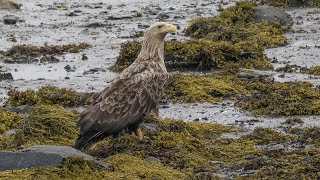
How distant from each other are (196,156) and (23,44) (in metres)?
10.5

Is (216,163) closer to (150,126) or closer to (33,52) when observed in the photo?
(150,126)

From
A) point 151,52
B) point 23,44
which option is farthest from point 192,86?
point 23,44

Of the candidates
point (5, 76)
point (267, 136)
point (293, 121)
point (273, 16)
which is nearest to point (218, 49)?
point (5, 76)

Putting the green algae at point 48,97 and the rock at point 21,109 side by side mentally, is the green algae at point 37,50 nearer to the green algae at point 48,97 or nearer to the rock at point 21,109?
the green algae at point 48,97

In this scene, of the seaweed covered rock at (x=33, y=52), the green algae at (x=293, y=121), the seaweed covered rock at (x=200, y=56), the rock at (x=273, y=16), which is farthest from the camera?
the rock at (x=273, y=16)

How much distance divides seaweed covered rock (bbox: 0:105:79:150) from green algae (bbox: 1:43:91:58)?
7.32 meters

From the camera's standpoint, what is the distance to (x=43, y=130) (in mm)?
11328

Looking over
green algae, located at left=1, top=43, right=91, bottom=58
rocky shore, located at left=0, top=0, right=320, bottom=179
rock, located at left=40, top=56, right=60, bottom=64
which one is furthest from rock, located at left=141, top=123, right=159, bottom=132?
green algae, located at left=1, top=43, right=91, bottom=58

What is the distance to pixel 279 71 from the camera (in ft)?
54.4

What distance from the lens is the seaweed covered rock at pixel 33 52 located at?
18641 mm

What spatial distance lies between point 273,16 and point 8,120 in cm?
1114

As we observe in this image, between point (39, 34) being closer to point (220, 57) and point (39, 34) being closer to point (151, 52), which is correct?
point (220, 57)

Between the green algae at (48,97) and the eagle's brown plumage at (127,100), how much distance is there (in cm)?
321

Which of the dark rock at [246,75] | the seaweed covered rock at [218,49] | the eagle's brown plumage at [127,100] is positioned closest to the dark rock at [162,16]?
the seaweed covered rock at [218,49]
